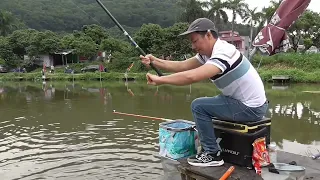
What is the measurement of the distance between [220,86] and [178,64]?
813 millimetres

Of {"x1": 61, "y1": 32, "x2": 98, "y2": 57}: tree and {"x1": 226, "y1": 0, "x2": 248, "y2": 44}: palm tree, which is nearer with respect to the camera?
{"x1": 226, "y1": 0, "x2": 248, "y2": 44}: palm tree

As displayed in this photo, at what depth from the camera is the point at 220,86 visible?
3520mm

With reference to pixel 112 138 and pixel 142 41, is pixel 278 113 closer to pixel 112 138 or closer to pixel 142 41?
pixel 112 138

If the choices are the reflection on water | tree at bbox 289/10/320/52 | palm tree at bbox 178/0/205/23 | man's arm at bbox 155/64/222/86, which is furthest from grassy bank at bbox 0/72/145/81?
man's arm at bbox 155/64/222/86

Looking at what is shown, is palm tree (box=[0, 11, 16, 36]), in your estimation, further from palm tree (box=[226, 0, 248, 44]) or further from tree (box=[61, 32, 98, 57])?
palm tree (box=[226, 0, 248, 44])

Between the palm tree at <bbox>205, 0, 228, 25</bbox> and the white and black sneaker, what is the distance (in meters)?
41.7

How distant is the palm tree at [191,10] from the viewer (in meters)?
47.3

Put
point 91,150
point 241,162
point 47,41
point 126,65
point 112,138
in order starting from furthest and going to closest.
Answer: point 47,41 < point 126,65 < point 112,138 < point 91,150 < point 241,162

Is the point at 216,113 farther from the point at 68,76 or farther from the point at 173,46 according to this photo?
the point at 68,76

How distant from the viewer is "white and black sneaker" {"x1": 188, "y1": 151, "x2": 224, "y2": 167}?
139 inches

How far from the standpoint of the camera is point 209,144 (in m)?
3.58

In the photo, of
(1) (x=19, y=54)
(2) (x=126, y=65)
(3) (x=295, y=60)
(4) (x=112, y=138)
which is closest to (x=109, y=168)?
(4) (x=112, y=138)

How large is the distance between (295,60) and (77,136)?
26.4 m

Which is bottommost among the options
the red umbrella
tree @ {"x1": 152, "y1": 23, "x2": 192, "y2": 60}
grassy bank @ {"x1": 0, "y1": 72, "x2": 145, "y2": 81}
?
grassy bank @ {"x1": 0, "y1": 72, "x2": 145, "y2": 81}
